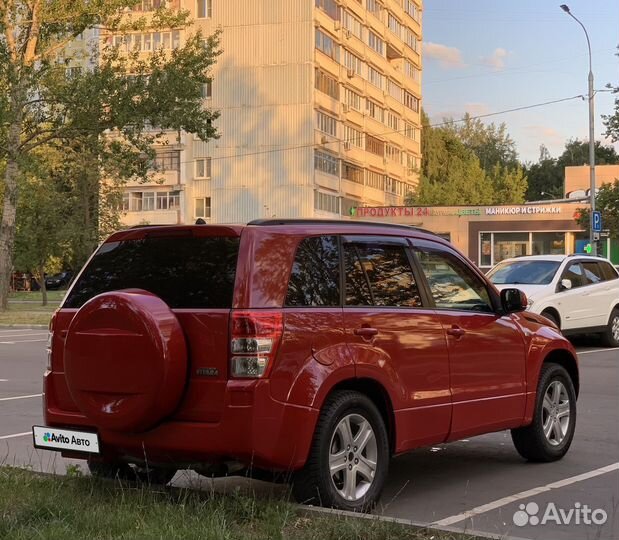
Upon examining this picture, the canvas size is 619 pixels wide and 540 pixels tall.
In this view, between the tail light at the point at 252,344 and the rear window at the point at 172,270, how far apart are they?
0.50 feet

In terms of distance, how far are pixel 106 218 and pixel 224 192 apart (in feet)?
84.8

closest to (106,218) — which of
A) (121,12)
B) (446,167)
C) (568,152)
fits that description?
(121,12)

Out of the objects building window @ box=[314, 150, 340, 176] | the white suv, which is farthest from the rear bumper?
building window @ box=[314, 150, 340, 176]

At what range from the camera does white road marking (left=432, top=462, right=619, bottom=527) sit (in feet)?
18.5

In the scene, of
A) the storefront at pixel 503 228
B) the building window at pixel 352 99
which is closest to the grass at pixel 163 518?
the storefront at pixel 503 228

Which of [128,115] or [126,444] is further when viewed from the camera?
[128,115]

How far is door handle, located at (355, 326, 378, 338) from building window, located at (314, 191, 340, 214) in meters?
63.0

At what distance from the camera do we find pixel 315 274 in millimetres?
5637

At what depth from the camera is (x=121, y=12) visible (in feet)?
123

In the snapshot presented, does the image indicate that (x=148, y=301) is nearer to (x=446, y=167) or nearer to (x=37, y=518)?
(x=37, y=518)

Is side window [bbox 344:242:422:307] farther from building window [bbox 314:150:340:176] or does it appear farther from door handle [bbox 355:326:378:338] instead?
building window [bbox 314:150:340:176]

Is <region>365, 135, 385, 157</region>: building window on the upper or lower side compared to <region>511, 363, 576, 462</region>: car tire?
upper

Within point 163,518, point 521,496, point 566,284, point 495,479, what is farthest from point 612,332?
point 163,518

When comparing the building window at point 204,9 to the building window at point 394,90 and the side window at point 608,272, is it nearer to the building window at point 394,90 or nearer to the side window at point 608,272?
the building window at point 394,90
